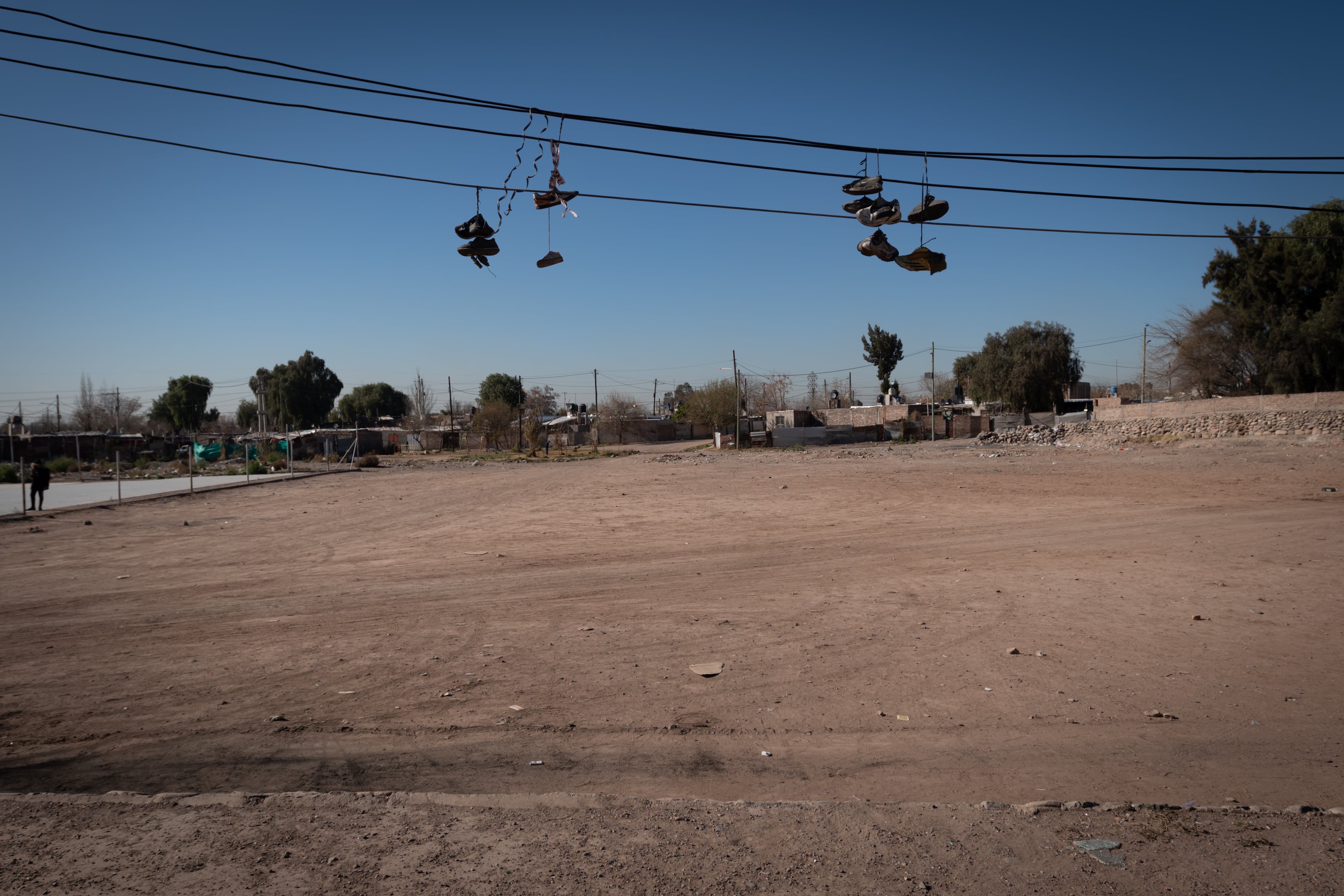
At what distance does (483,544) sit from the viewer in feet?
46.5

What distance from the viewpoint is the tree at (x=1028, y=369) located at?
61594 millimetres

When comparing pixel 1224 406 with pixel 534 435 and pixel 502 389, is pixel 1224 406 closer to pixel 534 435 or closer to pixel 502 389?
pixel 534 435

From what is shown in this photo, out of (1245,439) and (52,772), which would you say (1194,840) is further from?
(1245,439)

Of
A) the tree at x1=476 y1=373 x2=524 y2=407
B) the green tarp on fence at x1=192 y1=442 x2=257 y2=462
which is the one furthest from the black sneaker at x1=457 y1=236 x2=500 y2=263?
the tree at x1=476 y1=373 x2=524 y2=407

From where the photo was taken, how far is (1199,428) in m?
35.1

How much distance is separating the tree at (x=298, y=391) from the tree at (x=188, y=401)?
227 inches

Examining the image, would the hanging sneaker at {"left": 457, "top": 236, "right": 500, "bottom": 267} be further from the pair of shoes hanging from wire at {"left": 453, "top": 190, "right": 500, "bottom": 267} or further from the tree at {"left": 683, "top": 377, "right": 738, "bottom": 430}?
the tree at {"left": 683, "top": 377, "right": 738, "bottom": 430}

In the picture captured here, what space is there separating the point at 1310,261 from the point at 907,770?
47.0 metres

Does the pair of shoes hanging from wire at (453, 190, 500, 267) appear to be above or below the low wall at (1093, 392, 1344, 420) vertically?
above

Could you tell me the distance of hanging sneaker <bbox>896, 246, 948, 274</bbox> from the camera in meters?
10.7

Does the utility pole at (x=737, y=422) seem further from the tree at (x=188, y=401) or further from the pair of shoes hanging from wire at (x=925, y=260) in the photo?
the tree at (x=188, y=401)

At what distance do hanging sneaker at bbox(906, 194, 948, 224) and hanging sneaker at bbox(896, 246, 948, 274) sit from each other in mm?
396

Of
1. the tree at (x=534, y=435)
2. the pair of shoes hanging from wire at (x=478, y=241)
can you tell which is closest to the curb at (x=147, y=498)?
the pair of shoes hanging from wire at (x=478, y=241)

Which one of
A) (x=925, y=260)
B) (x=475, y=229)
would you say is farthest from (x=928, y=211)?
(x=475, y=229)
